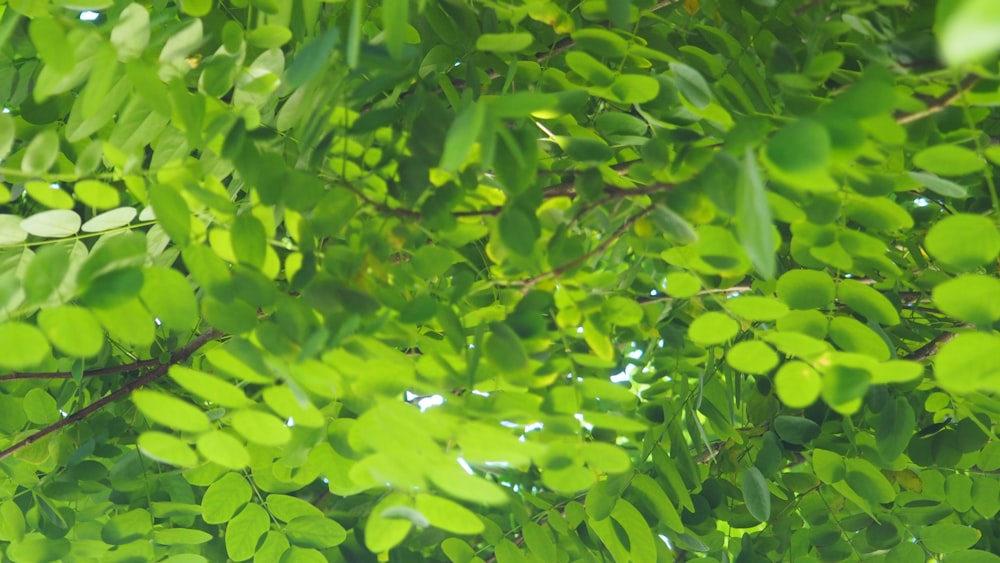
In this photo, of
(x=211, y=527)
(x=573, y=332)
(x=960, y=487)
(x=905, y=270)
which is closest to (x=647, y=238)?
(x=573, y=332)

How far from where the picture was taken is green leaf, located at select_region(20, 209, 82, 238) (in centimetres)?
71

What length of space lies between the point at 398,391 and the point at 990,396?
0.77m

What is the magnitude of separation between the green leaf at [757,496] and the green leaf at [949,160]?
0.45m

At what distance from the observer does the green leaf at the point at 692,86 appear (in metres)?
0.67

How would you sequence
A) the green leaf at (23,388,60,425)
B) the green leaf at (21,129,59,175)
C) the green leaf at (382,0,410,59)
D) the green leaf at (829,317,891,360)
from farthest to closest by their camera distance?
the green leaf at (23,388,60,425)
the green leaf at (829,317,891,360)
the green leaf at (21,129,59,175)
the green leaf at (382,0,410,59)

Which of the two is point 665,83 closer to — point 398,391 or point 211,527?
point 398,391

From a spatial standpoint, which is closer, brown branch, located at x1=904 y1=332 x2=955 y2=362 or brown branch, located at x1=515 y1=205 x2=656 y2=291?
brown branch, located at x1=515 y1=205 x2=656 y2=291

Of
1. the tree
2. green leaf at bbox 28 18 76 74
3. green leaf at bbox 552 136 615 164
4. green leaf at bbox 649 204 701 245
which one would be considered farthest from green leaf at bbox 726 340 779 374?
green leaf at bbox 28 18 76 74

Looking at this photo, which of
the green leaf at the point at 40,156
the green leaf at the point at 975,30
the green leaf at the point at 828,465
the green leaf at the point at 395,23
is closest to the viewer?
the green leaf at the point at 975,30

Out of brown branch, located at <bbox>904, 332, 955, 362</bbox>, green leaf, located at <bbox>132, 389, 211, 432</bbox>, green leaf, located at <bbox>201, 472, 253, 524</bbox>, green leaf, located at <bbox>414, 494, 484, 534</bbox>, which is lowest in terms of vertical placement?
green leaf, located at <bbox>201, 472, 253, 524</bbox>

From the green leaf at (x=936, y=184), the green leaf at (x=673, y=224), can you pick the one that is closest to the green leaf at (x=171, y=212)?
the green leaf at (x=673, y=224)

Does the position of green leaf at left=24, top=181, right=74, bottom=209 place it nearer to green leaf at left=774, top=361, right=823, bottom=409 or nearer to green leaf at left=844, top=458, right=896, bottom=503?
green leaf at left=774, top=361, right=823, bottom=409

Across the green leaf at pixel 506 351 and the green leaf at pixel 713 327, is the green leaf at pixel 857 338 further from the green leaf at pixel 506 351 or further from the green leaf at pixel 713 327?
the green leaf at pixel 506 351

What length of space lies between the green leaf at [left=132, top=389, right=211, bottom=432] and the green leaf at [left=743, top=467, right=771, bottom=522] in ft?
2.08
